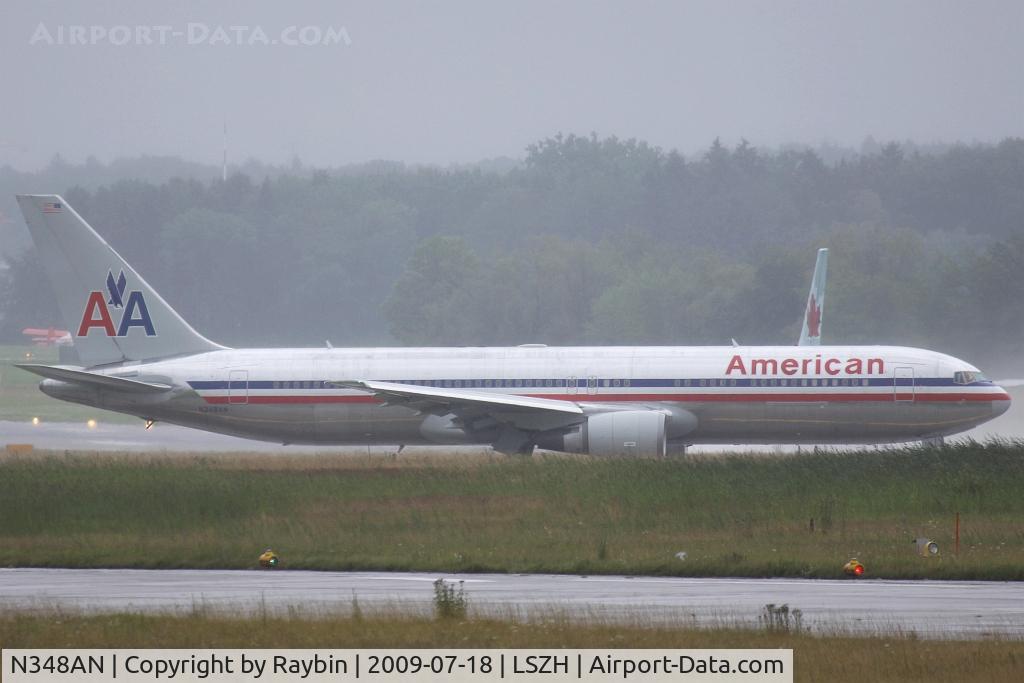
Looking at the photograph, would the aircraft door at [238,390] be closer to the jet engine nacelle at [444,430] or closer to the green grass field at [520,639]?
the jet engine nacelle at [444,430]

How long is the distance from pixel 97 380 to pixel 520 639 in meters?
23.9

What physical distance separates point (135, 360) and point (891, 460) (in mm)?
19380

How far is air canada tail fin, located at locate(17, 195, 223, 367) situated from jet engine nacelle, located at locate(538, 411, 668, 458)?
35.8ft

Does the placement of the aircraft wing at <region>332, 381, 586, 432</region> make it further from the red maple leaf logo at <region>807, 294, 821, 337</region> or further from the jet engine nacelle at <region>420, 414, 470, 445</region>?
the red maple leaf logo at <region>807, 294, 821, 337</region>

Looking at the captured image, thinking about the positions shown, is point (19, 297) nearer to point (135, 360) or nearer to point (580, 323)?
point (580, 323)

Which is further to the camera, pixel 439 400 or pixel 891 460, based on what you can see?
pixel 439 400

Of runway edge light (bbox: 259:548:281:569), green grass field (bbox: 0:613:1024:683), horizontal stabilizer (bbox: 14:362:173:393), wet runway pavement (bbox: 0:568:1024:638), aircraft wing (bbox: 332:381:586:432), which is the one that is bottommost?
green grass field (bbox: 0:613:1024:683)

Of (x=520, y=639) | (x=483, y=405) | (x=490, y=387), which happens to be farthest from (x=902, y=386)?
(x=520, y=639)

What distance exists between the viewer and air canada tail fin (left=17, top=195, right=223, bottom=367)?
38531mm

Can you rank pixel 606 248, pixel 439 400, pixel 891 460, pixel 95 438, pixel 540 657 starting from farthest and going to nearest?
pixel 606 248
pixel 95 438
pixel 439 400
pixel 891 460
pixel 540 657

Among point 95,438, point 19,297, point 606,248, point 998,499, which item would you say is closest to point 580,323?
point 606,248

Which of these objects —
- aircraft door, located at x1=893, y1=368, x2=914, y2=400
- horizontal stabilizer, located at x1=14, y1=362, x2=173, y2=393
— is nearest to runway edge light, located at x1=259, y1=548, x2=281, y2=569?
horizontal stabilizer, located at x1=14, y1=362, x2=173, y2=393

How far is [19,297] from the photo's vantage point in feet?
387

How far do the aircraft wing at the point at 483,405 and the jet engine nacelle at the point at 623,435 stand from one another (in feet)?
1.74
